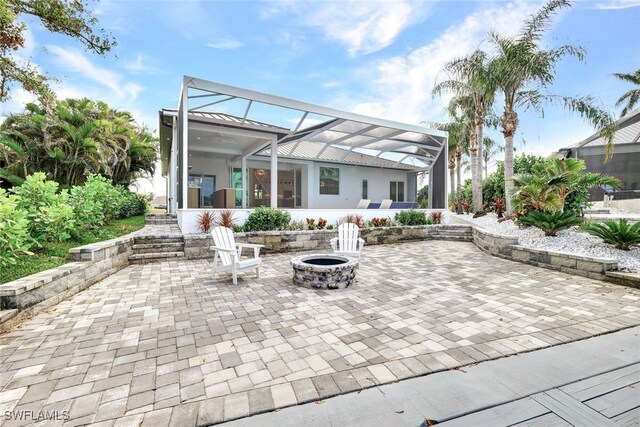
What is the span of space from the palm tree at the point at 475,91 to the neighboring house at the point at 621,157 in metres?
10.4

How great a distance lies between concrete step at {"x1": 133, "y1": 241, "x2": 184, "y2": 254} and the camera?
6574 mm

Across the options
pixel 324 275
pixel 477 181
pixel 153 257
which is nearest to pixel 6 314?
pixel 153 257

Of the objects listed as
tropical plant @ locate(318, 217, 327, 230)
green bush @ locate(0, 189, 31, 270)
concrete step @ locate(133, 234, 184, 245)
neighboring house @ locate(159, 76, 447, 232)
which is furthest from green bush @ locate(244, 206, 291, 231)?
green bush @ locate(0, 189, 31, 270)

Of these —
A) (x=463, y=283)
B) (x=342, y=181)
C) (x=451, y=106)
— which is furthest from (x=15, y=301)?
(x=451, y=106)

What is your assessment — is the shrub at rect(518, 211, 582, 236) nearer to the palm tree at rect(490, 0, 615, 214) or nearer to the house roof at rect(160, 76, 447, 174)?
the palm tree at rect(490, 0, 615, 214)

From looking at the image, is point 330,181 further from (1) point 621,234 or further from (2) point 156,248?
(1) point 621,234

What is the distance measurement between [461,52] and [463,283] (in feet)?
33.0

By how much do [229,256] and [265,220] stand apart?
9.10 ft

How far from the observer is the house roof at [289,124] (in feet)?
25.1

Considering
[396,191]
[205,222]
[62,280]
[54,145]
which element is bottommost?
[62,280]

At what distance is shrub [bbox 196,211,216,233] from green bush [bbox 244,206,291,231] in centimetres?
92

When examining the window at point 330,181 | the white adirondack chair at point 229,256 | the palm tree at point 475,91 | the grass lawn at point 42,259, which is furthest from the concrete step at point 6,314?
the window at point 330,181

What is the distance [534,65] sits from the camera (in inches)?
351

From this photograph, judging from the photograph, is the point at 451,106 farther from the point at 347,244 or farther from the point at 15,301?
the point at 15,301
